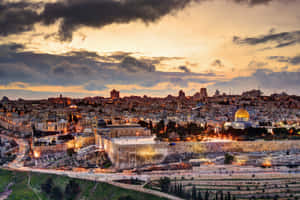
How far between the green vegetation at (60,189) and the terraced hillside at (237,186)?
6.23 ft

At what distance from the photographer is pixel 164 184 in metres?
20.9

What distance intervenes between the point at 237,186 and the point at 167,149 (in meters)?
6.92

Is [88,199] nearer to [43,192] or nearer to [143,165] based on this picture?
[43,192]

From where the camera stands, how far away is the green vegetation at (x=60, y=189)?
68.3ft

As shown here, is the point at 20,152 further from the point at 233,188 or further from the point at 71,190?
the point at 233,188

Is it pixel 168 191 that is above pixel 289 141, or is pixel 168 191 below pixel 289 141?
below

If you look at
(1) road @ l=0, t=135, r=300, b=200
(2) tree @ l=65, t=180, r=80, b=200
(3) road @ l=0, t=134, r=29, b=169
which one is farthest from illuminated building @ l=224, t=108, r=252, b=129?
(2) tree @ l=65, t=180, r=80, b=200

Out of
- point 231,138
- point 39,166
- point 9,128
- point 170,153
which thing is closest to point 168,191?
point 170,153

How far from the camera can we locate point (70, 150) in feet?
96.8

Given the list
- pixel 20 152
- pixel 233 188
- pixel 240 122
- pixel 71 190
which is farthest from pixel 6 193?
pixel 240 122

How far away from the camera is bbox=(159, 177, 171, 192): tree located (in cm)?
2075

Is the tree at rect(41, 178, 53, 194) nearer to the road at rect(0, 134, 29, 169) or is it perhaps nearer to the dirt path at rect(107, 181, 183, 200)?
the dirt path at rect(107, 181, 183, 200)

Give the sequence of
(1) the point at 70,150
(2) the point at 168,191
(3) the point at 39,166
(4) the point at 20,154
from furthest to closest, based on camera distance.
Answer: (4) the point at 20,154 → (1) the point at 70,150 → (3) the point at 39,166 → (2) the point at 168,191

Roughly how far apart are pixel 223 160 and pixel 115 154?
25.6 ft
